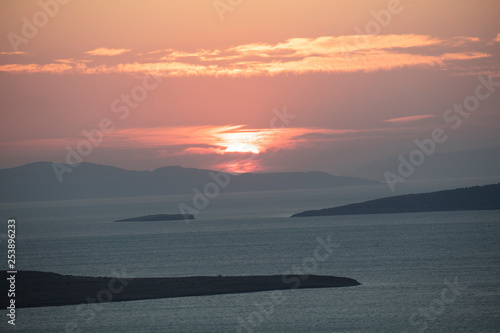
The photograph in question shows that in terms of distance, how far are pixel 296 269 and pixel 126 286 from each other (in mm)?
24188

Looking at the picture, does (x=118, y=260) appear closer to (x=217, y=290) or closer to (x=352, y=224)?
(x=217, y=290)

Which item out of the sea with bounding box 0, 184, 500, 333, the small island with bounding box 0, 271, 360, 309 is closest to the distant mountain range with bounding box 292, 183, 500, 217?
the sea with bounding box 0, 184, 500, 333

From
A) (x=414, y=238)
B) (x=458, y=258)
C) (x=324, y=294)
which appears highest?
(x=414, y=238)

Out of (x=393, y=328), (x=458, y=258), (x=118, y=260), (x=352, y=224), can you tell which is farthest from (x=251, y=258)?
(x=352, y=224)

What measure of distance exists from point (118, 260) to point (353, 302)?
4692 centimetres

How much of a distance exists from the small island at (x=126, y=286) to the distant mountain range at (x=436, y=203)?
120 metres

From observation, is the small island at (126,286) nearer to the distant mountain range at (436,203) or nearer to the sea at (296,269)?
A: the sea at (296,269)

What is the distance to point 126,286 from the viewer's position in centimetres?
5519

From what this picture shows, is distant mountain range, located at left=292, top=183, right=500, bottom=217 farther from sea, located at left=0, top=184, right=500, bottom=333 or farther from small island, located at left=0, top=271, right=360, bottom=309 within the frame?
small island, located at left=0, top=271, right=360, bottom=309

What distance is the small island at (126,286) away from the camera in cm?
5031

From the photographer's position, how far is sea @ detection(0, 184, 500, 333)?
44719 millimetres

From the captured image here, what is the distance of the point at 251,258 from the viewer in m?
85.8

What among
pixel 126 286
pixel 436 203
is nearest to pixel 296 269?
pixel 126 286

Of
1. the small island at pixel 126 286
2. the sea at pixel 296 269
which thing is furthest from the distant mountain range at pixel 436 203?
the small island at pixel 126 286
